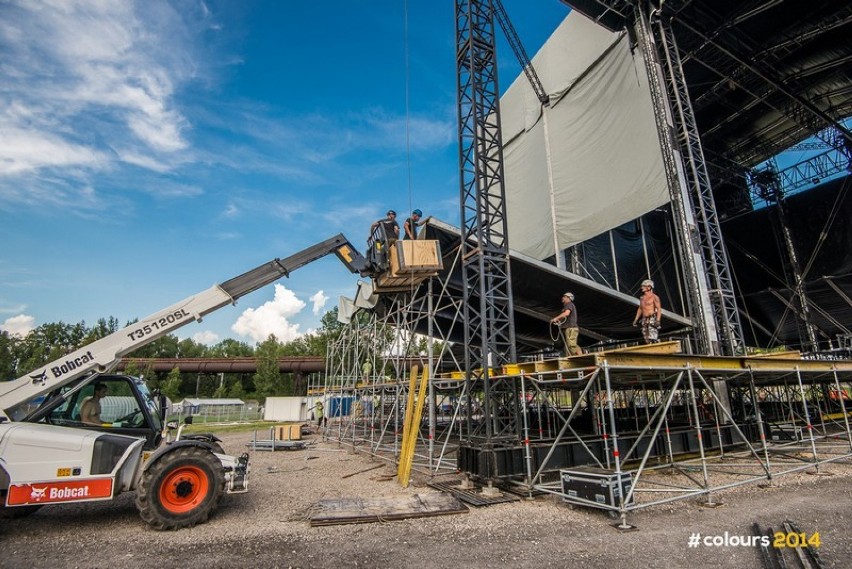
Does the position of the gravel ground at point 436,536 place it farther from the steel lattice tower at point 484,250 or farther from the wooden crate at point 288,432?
the wooden crate at point 288,432

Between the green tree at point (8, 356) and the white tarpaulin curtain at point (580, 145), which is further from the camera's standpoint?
the green tree at point (8, 356)

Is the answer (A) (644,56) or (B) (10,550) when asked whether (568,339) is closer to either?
(B) (10,550)

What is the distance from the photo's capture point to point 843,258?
21.2m

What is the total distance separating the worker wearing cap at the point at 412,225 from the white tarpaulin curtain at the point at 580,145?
8.40 meters

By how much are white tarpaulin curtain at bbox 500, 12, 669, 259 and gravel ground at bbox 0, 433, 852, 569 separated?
10.8 meters

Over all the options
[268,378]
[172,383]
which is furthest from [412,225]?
[172,383]

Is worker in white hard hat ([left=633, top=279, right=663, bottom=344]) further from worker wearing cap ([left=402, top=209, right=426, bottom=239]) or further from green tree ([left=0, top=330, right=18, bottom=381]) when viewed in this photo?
green tree ([left=0, top=330, right=18, bottom=381])

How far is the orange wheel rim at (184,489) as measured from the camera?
641 cm

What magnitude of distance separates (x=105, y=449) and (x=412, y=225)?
28.8 ft

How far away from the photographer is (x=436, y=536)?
20.1 ft

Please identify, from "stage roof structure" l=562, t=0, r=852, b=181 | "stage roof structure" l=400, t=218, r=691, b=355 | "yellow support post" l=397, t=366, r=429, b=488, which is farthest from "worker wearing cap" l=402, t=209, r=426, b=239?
"stage roof structure" l=562, t=0, r=852, b=181

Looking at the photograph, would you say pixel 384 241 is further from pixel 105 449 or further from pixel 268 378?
pixel 268 378

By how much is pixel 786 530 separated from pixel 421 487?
6184 mm

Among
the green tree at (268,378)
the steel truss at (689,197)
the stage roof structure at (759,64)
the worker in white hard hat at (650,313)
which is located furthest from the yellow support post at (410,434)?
the green tree at (268,378)
